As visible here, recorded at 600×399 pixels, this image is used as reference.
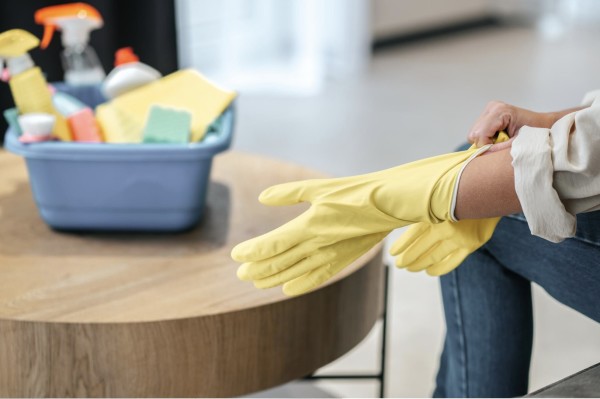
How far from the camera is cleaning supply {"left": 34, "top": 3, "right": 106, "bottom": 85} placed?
128cm

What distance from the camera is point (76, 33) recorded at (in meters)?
1.29

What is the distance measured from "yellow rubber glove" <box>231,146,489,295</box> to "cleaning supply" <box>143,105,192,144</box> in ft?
1.09

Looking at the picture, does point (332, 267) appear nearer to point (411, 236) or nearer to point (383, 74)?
point (411, 236)

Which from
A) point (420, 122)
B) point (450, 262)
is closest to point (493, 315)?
point (450, 262)

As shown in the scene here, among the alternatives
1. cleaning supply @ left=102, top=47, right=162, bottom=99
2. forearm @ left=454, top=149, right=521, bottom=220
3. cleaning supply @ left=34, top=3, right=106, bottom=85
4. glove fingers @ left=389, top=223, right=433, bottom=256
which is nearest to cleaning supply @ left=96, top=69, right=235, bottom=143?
cleaning supply @ left=102, top=47, right=162, bottom=99

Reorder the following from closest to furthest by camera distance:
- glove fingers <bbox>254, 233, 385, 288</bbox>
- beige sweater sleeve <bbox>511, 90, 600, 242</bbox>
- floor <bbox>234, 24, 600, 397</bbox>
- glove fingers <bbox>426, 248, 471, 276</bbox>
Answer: beige sweater sleeve <bbox>511, 90, 600, 242</bbox> → glove fingers <bbox>254, 233, 385, 288</bbox> → glove fingers <bbox>426, 248, 471, 276</bbox> → floor <bbox>234, 24, 600, 397</bbox>

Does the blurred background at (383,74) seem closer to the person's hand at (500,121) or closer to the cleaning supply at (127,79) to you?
the cleaning supply at (127,79)

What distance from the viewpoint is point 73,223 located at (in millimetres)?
1141

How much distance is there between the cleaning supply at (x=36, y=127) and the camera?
109 cm

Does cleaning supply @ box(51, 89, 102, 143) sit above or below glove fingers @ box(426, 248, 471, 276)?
above

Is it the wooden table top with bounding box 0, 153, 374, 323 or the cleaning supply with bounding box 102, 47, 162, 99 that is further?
the cleaning supply with bounding box 102, 47, 162, 99

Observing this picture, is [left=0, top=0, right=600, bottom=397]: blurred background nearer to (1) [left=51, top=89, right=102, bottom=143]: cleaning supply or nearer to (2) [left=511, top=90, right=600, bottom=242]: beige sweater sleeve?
(1) [left=51, top=89, right=102, bottom=143]: cleaning supply

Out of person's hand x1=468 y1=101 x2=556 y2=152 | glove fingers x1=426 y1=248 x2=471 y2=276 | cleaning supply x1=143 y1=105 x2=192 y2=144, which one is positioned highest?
person's hand x1=468 y1=101 x2=556 y2=152

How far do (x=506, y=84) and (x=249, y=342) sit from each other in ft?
8.65
